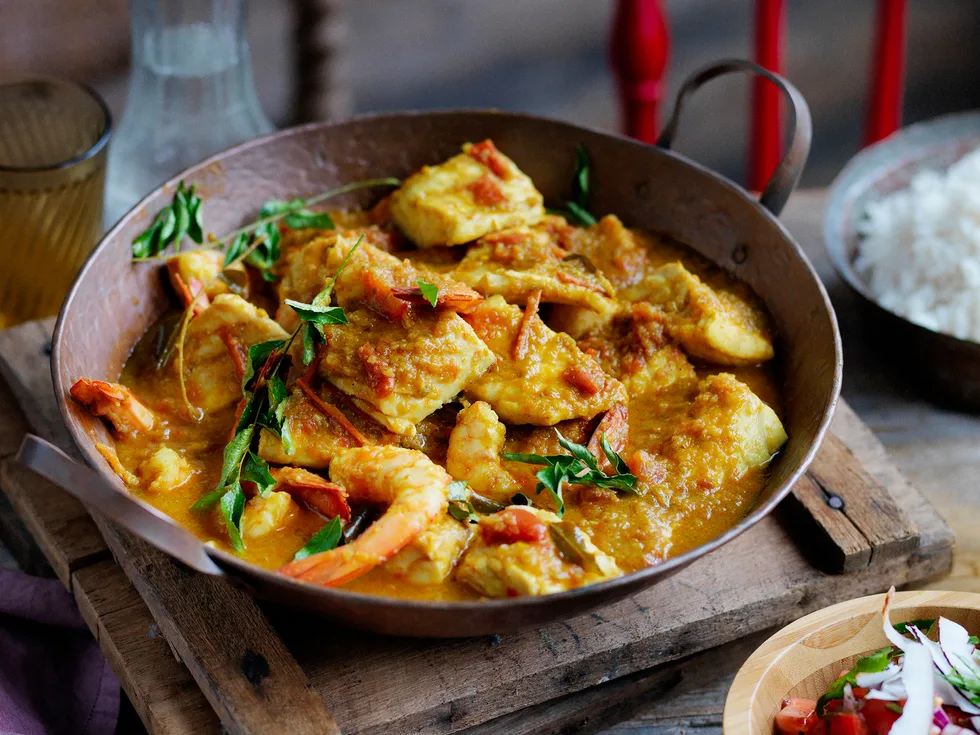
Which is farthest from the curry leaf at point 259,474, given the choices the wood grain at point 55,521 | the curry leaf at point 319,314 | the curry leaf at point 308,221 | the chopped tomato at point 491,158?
the chopped tomato at point 491,158

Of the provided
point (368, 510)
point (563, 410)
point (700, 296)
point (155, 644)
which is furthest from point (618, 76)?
point (155, 644)

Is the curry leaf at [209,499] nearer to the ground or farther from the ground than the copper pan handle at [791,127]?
nearer to the ground

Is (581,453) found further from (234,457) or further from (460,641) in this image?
(234,457)

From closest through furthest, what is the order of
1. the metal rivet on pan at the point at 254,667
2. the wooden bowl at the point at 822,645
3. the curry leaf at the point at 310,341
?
1. the wooden bowl at the point at 822,645
2. the metal rivet on pan at the point at 254,667
3. the curry leaf at the point at 310,341

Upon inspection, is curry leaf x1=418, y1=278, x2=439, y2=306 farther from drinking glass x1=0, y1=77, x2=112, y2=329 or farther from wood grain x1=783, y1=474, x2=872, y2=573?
drinking glass x1=0, y1=77, x2=112, y2=329

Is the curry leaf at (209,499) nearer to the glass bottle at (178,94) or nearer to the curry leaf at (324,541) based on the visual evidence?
the curry leaf at (324,541)

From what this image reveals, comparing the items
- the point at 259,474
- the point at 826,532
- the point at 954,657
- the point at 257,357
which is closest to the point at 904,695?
the point at 954,657

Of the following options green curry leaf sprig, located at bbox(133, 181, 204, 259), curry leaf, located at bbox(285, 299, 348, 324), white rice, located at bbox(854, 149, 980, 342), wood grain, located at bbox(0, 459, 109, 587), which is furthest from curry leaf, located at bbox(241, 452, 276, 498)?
white rice, located at bbox(854, 149, 980, 342)
